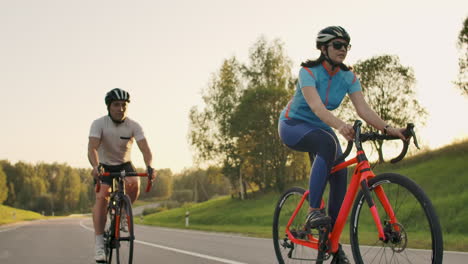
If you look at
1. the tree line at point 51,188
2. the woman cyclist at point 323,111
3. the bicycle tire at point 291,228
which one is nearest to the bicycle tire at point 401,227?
the woman cyclist at point 323,111

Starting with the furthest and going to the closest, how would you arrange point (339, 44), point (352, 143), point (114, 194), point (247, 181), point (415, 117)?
point (247, 181) < point (415, 117) < point (114, 194) < point (339, 44) < point (352, 143)

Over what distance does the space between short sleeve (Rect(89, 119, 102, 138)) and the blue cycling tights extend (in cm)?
260

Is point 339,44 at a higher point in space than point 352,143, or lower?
higher

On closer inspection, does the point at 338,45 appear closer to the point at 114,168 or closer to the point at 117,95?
the point at 117,95

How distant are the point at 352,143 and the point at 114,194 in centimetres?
335

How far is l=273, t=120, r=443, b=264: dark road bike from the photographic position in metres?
3.23

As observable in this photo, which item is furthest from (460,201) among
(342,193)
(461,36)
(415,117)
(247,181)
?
(247,181)

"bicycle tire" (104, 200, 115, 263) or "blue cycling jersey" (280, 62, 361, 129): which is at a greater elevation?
"blue cycling jersey" (280, 62, 361, 129)

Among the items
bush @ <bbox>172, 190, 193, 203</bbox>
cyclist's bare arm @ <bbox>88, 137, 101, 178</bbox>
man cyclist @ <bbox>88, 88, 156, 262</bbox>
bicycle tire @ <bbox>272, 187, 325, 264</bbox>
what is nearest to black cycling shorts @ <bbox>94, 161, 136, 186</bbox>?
man cyclist @ <bbox>88, 88, 156, 262</bbox>

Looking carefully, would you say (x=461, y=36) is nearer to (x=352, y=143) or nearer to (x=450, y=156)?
(x=450, y=156)

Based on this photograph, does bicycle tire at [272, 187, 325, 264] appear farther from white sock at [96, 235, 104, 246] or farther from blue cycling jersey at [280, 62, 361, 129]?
white sock at [96, 235, 104, 246]

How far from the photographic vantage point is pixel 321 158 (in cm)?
430

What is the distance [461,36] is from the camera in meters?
31.3

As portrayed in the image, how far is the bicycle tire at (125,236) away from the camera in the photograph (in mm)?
5590
